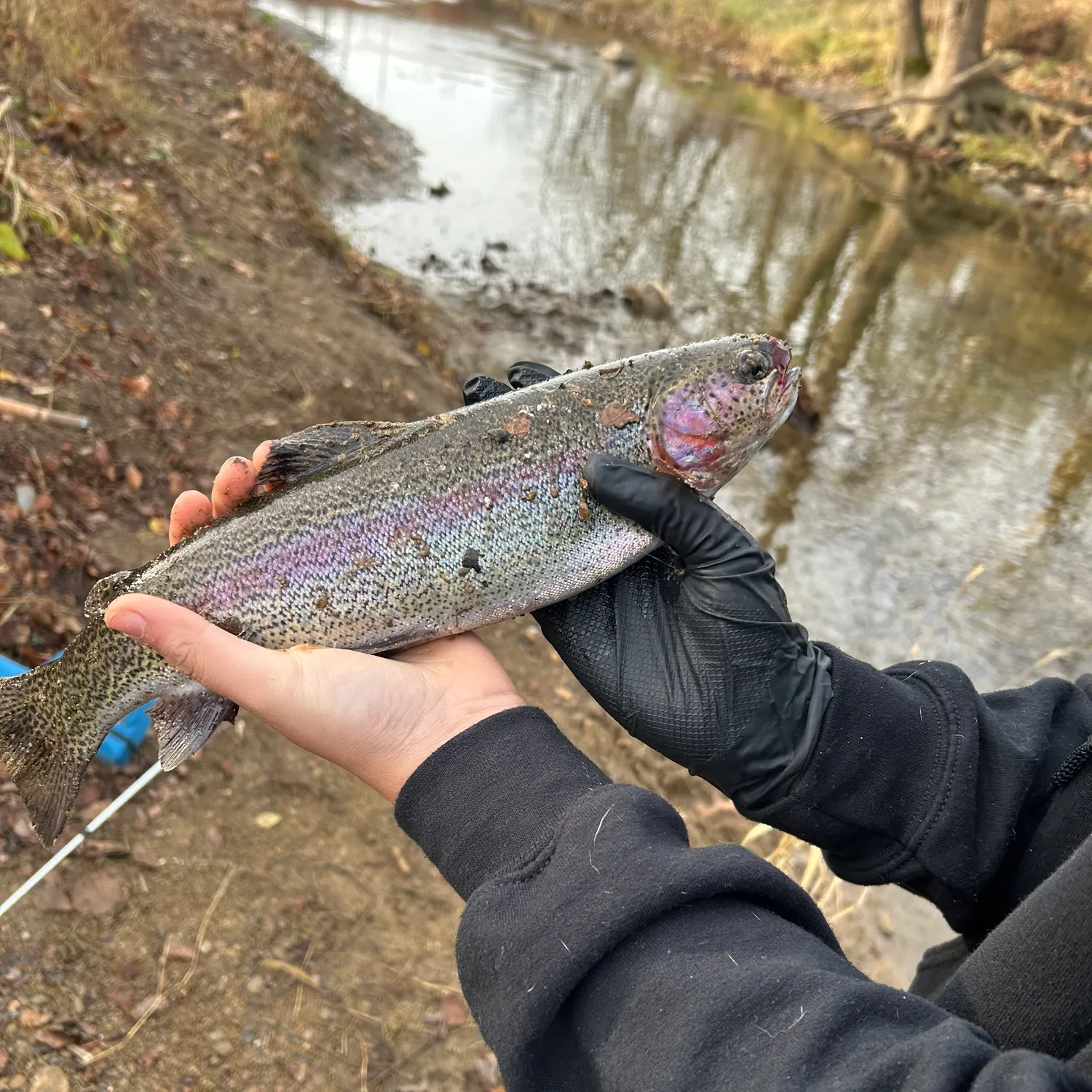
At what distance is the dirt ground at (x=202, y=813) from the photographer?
3031 mm

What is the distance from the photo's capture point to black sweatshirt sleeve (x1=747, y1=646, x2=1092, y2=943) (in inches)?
85.7

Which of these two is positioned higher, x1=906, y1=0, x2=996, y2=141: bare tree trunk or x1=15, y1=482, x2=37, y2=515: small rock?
x1=906, y1=0, x2=996, y2=141: bare tree trunk

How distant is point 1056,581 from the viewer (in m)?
7.61

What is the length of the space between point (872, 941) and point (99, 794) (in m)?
4.13

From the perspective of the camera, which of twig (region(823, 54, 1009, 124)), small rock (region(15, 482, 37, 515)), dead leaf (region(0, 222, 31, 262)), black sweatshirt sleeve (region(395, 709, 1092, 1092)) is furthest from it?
twig (region(823, 54, 1009, 124))

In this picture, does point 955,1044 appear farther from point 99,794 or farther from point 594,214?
point 594,214

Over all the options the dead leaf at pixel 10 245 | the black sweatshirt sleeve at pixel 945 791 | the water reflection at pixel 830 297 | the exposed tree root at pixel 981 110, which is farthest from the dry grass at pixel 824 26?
the black sweatshirt sleeve at pixel 945 791

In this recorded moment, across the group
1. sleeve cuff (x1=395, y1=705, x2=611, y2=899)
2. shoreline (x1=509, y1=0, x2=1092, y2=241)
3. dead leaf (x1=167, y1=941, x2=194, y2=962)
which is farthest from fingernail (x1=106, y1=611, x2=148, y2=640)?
shoreline (x1=509, y1=0, x2=1092, y2=241)

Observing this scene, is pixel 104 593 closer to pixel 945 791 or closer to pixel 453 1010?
pixel 453 1010

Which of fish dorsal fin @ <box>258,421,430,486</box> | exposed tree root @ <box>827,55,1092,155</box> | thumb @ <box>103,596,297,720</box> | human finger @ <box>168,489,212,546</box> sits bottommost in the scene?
thumb @ <box>103,596,297,720</box>

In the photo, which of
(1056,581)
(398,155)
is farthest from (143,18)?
(1056,581)

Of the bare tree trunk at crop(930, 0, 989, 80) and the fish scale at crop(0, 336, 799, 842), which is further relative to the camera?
the bare tree trunk at crop(930, 0, 989, 80)

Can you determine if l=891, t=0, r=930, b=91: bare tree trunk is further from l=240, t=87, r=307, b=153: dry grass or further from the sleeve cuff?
the sleeve cuff

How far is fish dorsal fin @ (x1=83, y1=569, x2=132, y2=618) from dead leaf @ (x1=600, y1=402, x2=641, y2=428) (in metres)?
1.74
